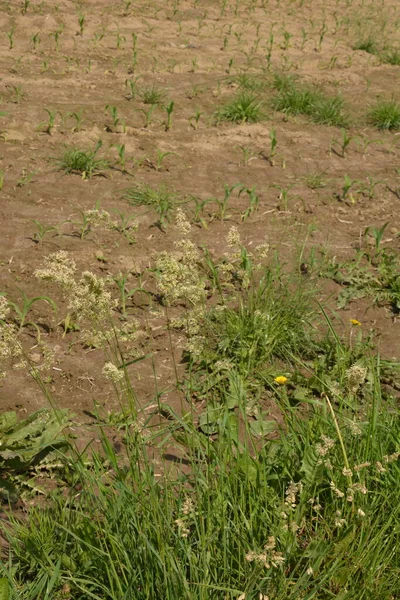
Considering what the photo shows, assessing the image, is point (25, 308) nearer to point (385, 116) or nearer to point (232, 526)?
point (232, 526)

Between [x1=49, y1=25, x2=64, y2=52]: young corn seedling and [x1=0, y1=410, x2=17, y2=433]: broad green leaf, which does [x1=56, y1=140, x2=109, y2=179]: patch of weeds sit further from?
[x1=49, y1=25, x2=64, y2=52]: young corn seedling

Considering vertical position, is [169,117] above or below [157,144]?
above

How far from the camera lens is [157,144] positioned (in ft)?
17.9

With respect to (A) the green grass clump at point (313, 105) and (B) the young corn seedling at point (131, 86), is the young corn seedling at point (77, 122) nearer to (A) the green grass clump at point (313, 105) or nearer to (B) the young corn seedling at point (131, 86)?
(B) the young corn seedling at point (131, 86)

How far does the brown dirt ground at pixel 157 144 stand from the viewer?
12.2 ft

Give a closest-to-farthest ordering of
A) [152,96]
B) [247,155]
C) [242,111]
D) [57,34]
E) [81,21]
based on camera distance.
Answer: [247,155] < [242,111] < [152,96] < [57,34] < [81,21]

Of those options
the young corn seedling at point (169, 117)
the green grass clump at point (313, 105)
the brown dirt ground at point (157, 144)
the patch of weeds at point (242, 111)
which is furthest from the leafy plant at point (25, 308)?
the green grass clump at point (313, 105)

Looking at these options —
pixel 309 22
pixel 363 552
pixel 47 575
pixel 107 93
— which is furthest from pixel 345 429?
pixel 309 22

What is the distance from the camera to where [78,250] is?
13.5 ft

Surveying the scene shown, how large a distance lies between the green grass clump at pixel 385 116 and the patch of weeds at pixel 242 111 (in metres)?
1.03

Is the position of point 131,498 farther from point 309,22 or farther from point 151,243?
point 309,22

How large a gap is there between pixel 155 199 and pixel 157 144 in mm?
984

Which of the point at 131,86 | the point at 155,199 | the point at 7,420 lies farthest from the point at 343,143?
the point at 7,420

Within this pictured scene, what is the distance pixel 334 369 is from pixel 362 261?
52.1 inches
